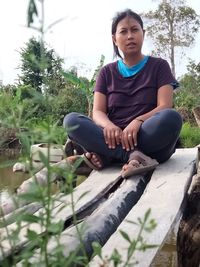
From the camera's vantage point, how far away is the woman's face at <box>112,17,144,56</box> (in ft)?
7.28

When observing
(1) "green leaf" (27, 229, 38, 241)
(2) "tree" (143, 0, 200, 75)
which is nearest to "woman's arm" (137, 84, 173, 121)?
(1) "green leaf" (27, 229, 38, 241)

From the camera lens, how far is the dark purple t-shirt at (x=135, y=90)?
7.18 ft

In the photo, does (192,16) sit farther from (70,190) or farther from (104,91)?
(70,190)

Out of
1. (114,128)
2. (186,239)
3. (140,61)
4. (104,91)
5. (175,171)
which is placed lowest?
(186,239)

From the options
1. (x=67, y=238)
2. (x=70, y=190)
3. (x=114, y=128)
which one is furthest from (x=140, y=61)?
(x=70, y=190)

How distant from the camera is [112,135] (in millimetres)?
1989

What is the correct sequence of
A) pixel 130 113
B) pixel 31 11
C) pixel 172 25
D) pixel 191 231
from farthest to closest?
1. pixel 172 25
2. pixel 130 113
3. pixel 191 231
4. pixel 31 11

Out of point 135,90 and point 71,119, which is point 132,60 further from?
point 71,119

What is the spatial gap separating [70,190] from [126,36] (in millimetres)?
1792

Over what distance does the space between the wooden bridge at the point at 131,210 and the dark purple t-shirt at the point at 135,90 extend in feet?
0.91

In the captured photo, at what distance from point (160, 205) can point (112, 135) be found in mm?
670

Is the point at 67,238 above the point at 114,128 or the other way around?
the other way around

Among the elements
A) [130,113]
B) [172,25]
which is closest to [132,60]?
[130,113]

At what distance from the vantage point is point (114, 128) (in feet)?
6.52
